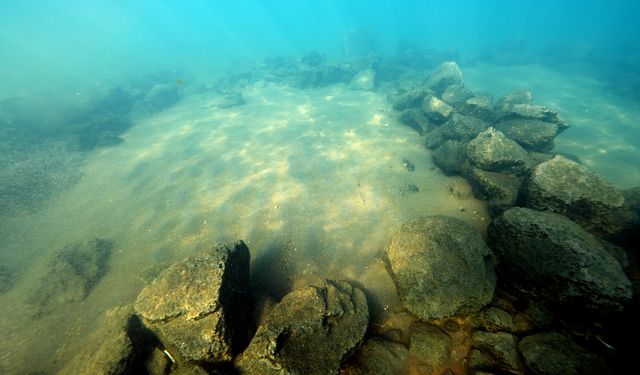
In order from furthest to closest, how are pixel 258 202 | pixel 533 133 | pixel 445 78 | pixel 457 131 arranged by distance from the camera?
pixel 445 78 → pixel 457 131 → pixel 533 133 → pixel 258 202

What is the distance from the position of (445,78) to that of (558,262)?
11.9m

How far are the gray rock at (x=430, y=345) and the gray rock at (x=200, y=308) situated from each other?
2.15 metres

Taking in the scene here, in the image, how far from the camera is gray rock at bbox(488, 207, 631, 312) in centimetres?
302

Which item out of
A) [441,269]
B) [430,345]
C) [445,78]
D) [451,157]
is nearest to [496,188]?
[451,157]

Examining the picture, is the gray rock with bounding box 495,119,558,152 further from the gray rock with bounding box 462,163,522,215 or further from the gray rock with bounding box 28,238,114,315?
the gray rock with bounding box 28,238,114,315

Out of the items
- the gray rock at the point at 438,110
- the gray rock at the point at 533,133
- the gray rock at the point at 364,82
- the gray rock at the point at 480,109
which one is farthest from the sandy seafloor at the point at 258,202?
the gray rock at the point at 364,82

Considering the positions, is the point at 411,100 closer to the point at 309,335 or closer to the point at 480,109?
the point at 480,109

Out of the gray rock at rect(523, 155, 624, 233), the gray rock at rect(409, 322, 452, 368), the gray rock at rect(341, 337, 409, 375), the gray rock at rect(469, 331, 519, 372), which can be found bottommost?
the gray rock at rect(341, 337, 409, 375)

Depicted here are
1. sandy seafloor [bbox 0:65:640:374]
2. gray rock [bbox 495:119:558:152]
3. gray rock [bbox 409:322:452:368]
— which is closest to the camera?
gray rock [bbox 409:322:452:368]

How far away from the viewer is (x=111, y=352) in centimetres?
320

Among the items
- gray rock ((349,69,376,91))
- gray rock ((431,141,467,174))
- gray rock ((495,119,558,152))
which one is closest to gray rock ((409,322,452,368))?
gray rock ((431,141,467,174))

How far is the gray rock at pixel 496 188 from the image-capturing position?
5.13 meters

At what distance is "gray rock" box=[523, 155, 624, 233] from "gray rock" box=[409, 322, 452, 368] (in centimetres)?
294

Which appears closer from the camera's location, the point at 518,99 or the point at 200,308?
the point at 200,308
